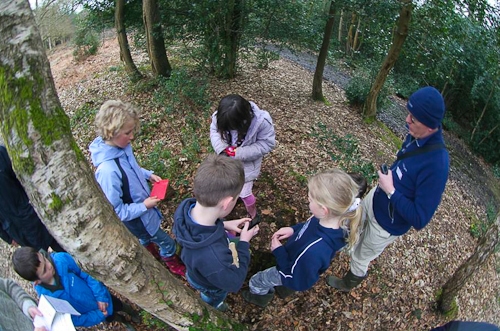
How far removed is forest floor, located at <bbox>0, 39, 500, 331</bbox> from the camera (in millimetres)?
3672

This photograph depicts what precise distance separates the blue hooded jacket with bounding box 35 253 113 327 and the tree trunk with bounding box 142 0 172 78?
4783 mm

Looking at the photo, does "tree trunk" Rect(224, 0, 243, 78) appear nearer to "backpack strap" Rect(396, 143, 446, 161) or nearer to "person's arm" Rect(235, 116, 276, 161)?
"person's arm" Rect(235, 116, 276, 161)

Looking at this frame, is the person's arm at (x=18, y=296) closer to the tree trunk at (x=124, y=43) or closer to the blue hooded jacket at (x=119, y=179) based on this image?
the blue hooded jacket at (x=119, y=179)

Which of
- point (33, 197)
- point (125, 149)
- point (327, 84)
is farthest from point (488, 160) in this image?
point (33, 197)

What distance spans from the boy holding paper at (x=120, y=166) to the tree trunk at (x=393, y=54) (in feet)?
19.2

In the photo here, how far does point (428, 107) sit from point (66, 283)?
3285 millimetres

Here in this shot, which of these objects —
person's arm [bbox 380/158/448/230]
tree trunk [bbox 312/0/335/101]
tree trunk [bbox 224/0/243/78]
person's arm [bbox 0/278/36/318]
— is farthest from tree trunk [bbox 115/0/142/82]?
person's arm [bbox 380/158/448/230]

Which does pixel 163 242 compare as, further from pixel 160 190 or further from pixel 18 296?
pixel 18 296

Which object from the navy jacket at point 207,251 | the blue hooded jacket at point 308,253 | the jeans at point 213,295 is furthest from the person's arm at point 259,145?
the jeans at point 213,295

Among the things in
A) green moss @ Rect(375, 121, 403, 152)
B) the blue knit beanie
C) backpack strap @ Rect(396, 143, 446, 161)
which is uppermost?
the blue knit beanie

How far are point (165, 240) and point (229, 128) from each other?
1.41 meters

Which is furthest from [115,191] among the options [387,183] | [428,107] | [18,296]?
[428,107]

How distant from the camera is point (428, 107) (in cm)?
236

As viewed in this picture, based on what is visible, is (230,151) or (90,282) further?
(230,151)
